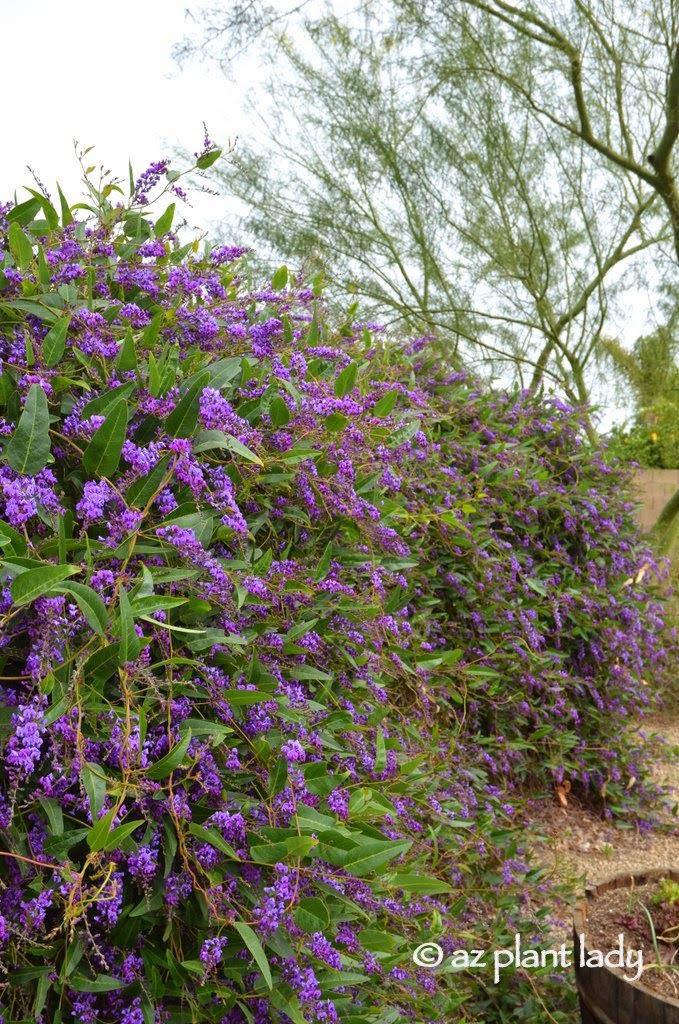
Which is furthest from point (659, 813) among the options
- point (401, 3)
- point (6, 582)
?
point (401, 3)

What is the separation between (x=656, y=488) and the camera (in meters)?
9.53

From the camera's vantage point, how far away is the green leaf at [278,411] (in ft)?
5.53

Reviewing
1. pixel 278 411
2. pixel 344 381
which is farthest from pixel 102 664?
pixel 344 381

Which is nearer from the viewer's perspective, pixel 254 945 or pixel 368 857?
pixel 254 945

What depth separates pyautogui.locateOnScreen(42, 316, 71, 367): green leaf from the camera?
58.7 inches

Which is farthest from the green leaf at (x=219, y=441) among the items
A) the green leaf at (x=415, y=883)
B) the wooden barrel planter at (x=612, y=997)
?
the wooden barrel planter at (x=612, y=997)

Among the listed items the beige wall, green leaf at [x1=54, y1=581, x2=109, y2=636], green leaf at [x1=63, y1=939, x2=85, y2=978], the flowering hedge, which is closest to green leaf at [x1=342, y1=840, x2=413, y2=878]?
the flowering hedge

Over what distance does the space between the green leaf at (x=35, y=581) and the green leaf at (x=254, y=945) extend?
51 cm

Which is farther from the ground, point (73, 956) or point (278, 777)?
point (278, 777)

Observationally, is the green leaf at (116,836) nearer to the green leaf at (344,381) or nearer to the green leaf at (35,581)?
the green leaf at (35,581)

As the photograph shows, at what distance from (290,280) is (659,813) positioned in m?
3.28

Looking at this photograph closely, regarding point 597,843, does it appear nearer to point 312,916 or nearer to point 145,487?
point 312,916

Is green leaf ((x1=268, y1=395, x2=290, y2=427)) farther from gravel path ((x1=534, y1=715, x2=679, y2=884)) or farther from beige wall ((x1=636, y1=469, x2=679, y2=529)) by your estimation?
beige wall ((x1=636, y1=469, x2=679, y2=529))

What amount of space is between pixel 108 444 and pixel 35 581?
310mm
